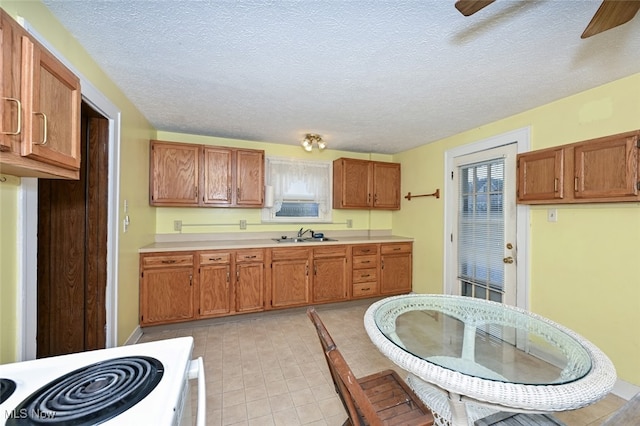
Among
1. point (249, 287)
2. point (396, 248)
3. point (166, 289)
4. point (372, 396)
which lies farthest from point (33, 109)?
point (396, 248)

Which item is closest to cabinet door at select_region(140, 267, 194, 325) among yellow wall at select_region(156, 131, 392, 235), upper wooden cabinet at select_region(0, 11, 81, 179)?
yellow wall at select_region(156, 131, 392, 235)

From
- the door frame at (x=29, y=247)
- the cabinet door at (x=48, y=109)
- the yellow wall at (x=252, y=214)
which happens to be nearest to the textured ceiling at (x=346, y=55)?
the door frame at (x=29, y=247)

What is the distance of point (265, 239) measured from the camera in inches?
142

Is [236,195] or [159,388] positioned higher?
[236,195]

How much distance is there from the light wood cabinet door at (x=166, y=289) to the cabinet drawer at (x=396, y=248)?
8.39 ft

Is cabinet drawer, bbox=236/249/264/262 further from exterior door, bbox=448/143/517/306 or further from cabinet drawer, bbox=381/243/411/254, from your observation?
exterior door, bbox=448/143/517/306

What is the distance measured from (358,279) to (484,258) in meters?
1.56

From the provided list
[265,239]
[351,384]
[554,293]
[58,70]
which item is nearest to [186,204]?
[265,239]

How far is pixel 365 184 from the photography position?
3945mm

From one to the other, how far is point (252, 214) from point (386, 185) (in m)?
→ 2.14

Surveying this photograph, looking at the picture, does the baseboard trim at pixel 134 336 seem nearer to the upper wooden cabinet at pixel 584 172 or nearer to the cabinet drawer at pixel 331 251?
the cabinet drawer at pixel 331 251

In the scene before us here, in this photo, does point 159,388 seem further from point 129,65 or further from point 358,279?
point 358,279

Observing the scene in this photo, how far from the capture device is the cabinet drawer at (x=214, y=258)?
285 cm

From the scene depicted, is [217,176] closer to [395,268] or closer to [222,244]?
[222,244]
